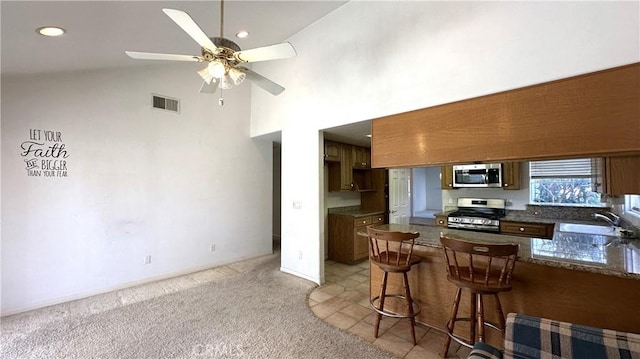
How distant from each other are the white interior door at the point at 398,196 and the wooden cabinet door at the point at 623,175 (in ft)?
10.6

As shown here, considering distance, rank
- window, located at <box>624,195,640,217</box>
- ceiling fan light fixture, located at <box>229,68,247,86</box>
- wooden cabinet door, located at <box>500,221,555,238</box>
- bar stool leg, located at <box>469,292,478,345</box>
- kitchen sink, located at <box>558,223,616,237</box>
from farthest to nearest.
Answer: wooden cabinet door, located at <box>500,221,555,238</box>
kitchen sink, located at <box>558,223,616,237</box>
window, located at <box>624,195,640,217</box>
ceiling fan light fixture, located at <box>229,68,247,86</box>
bar stool leg, located at <box>469,292,478,345</box>

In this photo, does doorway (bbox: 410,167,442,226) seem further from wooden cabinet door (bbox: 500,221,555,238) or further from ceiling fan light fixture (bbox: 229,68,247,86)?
ceiling fan light fixture (bbox: 229,68,247,86)

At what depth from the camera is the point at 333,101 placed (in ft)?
12.3

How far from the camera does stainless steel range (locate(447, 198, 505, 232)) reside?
167 inches

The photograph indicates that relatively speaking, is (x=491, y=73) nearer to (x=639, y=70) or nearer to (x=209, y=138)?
(x=639, y=70)

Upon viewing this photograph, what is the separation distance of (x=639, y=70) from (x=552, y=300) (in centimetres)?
174

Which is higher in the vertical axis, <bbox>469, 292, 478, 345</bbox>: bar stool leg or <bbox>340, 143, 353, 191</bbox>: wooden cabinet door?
<bbox>340, 143, 353, 191</bbox>: wooden cabinet door

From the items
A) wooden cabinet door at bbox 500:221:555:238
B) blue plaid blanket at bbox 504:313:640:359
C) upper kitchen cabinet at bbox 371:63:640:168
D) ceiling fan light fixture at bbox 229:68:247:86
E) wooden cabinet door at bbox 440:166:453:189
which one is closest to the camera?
blue plaid blanket at bbox 504:313:640:359

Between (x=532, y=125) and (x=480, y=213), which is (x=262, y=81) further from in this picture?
(x=480, y=213)

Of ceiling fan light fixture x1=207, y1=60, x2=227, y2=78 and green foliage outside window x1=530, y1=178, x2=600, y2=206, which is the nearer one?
ceiling fan light fixture x1=207, y1=60, x2=227, y2=78

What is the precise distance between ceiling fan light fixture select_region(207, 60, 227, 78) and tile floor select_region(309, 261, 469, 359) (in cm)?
259

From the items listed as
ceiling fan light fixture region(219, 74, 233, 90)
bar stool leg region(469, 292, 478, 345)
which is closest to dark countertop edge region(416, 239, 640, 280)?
bar stool leg region(469, 292, 478, 345)

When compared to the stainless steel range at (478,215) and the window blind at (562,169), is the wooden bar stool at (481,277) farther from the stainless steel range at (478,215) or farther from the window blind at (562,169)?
the window blind at (562,169)

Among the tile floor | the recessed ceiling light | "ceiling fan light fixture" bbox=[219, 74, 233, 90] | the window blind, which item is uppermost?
the recessed ceiling light
